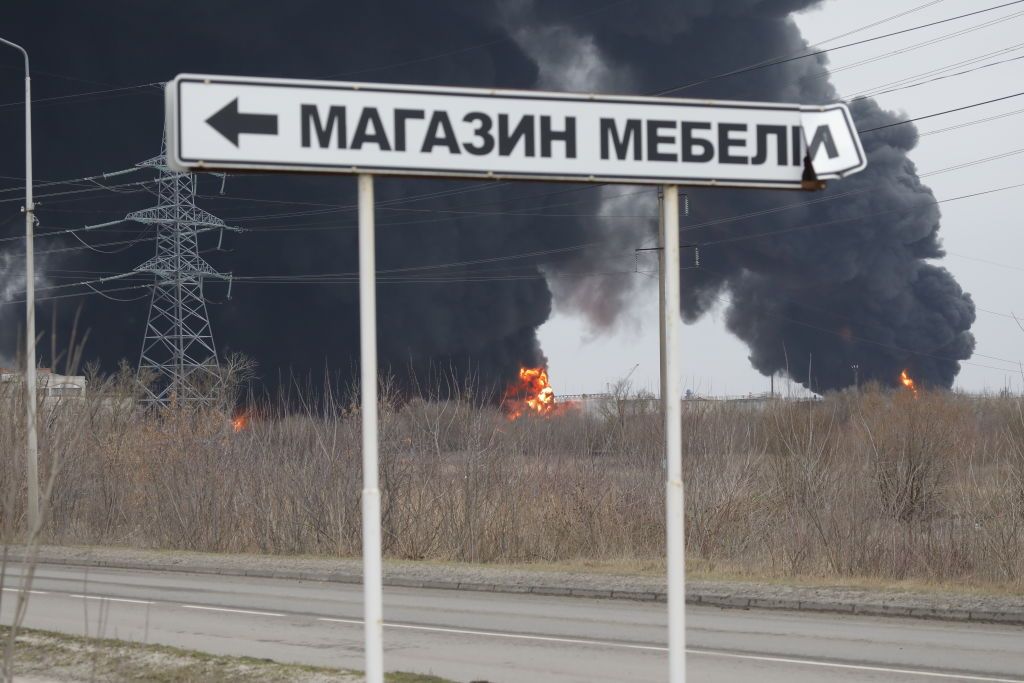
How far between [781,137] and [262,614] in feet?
42.3

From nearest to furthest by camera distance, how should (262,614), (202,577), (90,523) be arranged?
(262,614), (202,577), (90,523)

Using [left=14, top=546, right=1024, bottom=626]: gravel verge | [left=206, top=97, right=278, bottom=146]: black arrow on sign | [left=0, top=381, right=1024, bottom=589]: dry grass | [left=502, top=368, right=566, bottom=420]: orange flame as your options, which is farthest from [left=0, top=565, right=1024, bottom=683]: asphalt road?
[left=502, top=368, right=566, bottom=420]: orange flame

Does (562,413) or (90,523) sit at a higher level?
(562,413)

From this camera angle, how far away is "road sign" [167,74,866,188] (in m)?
4.39

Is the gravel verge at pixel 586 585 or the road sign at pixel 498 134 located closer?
the road sign at pixel 498 134

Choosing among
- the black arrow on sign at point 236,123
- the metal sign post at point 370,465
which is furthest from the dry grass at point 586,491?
the black arrow on sign at point 236,123

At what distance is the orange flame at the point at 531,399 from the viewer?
2848 cm

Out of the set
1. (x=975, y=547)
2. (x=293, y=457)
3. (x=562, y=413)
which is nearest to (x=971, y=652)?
(x=975, y=547)

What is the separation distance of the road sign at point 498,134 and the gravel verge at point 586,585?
880cm

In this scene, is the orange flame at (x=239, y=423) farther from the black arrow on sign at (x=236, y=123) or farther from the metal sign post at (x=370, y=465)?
the black arrow on sign at (x=236, y=123)

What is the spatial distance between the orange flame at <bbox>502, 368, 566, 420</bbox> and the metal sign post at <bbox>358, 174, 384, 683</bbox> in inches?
905

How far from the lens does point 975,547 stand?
62.0 ft

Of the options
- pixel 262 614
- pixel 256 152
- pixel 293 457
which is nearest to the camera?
pixel 256 152

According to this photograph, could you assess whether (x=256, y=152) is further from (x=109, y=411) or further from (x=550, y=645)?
(x=109, y=411)
